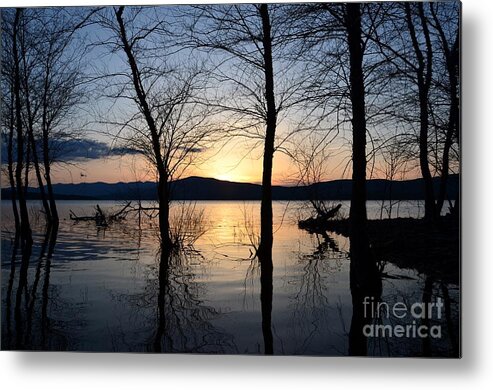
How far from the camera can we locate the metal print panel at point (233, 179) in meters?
3.51

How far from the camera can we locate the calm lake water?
3512mm

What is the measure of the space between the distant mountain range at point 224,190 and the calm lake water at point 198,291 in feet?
0.17

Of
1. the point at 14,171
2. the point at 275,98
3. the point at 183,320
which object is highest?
the point at 275,98

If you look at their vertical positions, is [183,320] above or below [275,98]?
below

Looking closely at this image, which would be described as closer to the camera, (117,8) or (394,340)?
(394,340)

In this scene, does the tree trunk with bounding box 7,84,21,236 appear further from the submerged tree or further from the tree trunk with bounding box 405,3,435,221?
the tree trunk with bounding box 405,3,435,221

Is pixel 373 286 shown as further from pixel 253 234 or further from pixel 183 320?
pixel 183 320

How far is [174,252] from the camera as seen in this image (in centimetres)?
362

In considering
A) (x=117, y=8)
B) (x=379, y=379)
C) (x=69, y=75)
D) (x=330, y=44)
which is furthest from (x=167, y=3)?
(x=379, y=379)

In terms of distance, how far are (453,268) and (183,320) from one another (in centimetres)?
145

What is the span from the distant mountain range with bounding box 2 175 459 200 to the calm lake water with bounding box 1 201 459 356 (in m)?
0.05

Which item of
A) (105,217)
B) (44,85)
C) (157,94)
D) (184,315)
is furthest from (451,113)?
(44,85)

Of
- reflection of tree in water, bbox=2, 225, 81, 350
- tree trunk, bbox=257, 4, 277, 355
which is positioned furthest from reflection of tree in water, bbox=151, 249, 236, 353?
reflection of tree in water, bbox=2, 225, 81, 350

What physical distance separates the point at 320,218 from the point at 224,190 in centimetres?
55
